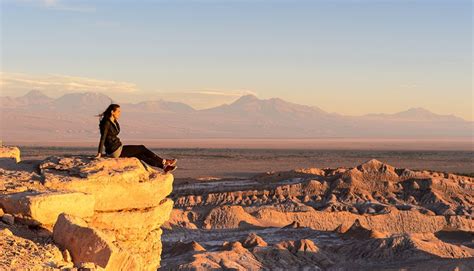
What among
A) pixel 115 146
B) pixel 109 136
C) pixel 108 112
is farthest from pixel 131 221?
pixel 108 112

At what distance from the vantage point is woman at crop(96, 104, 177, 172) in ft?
25.2

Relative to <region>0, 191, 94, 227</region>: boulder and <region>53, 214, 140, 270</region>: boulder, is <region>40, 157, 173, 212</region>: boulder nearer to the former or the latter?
<region>0, 191, 94, 227</region>: boulder

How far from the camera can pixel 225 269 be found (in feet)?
58.1

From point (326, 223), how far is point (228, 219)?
12.0ft

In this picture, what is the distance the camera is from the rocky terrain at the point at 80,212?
A: 5531mm

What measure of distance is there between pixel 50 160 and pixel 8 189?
0.76 meters

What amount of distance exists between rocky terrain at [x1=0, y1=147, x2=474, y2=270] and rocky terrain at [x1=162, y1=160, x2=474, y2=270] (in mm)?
42

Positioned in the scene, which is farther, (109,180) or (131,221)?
(131,221)

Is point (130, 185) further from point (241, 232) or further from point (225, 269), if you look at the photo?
point (241, 232)

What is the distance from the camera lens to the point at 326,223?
27.7 m

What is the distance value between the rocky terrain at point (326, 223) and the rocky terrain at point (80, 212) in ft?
34.5

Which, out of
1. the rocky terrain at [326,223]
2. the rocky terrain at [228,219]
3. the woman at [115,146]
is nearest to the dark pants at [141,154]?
the woman at [115,146]

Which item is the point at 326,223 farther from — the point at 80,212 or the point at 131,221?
the point at 80,212

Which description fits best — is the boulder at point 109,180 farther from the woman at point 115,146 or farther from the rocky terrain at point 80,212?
the woman at point 115,146
